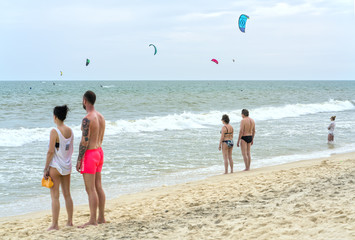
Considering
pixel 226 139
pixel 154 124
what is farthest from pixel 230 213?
pixel 154 124

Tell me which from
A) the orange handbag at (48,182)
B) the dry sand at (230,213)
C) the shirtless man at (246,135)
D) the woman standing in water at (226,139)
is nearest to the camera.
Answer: the dry sand at (230,213)

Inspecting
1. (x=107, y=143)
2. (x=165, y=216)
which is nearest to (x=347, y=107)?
(x=107, y=143)

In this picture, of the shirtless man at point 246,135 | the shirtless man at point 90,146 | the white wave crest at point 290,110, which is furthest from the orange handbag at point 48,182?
the white wave crest at point 290,110

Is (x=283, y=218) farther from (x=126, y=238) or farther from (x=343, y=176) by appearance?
(x=343, y=176)

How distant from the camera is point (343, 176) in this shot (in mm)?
6699

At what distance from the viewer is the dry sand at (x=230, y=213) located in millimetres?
4203

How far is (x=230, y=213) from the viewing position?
502 centimetres

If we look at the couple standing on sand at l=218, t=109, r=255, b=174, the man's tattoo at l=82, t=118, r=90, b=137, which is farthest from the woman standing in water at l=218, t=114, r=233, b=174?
the man's tattoo at l=82, t=118, r=90, b=137

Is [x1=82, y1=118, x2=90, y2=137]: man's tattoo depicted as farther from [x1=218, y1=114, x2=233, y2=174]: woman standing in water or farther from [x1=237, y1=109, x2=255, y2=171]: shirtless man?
[x1=237, y1=109, x2=255, y2=171]: shirtless man

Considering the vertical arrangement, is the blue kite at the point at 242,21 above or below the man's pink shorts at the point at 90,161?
above

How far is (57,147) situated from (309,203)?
3122mm

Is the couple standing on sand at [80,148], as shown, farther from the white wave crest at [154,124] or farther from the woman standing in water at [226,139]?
the white wave crest at [154,124]

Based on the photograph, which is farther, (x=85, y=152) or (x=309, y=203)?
(x=309, y=203)

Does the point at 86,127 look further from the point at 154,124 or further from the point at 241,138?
the point at 154,124
